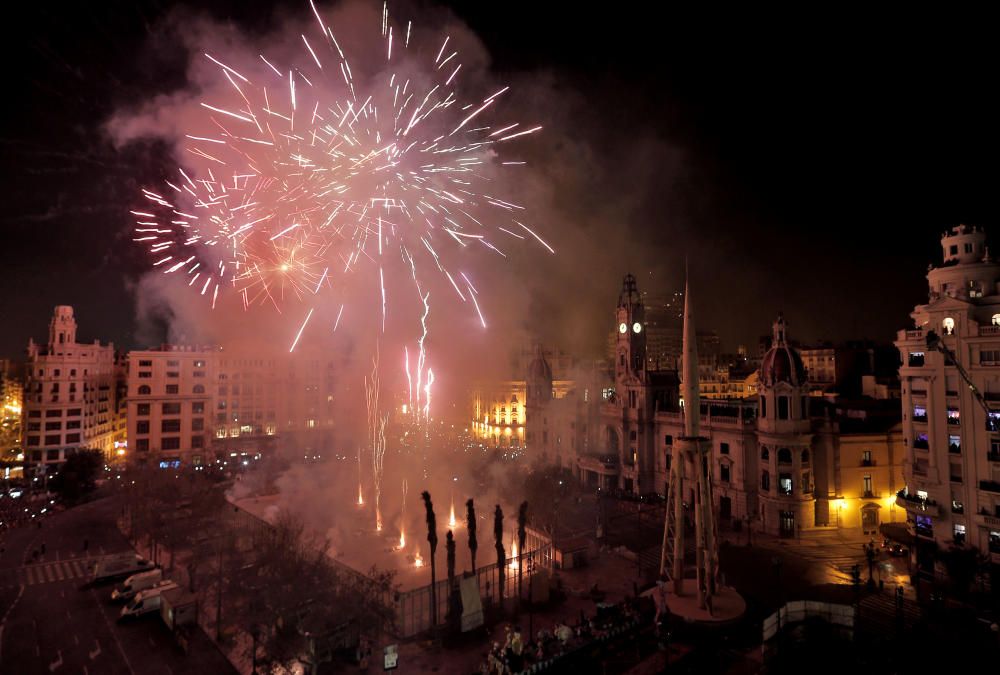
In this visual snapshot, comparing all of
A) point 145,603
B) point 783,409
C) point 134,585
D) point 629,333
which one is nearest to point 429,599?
point 145,603

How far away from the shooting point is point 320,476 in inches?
2594

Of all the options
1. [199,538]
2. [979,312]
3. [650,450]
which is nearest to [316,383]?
[199,538]

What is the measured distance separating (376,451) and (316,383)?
36876mm

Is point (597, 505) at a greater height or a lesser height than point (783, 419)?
lesser

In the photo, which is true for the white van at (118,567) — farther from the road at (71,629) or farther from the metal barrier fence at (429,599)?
the metal barrier fence at (429,599)

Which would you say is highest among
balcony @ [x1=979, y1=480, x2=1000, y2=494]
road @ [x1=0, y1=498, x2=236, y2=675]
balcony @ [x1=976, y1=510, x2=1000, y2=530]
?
balcony @ [x1=979, y1=480, x2=1000, y2=494]

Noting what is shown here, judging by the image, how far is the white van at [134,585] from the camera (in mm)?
33031

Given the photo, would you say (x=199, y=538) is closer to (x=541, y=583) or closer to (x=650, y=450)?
(x=541, y=583)

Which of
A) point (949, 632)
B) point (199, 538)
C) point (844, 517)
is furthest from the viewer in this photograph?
point (844, 517)

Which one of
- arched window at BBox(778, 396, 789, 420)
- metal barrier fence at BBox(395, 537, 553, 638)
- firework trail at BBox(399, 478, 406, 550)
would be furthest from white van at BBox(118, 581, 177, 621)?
arched window at BBox(778, 396, 789, 420)

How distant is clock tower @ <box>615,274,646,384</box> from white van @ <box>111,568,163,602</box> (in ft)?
148

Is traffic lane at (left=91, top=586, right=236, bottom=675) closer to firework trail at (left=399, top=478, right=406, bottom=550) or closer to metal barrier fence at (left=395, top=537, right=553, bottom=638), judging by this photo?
metal barrier fence at (left=395, top=537, right=553, bottom=638)

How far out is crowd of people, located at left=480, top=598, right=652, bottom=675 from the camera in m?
23.1

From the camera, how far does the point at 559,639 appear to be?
25.2 m
